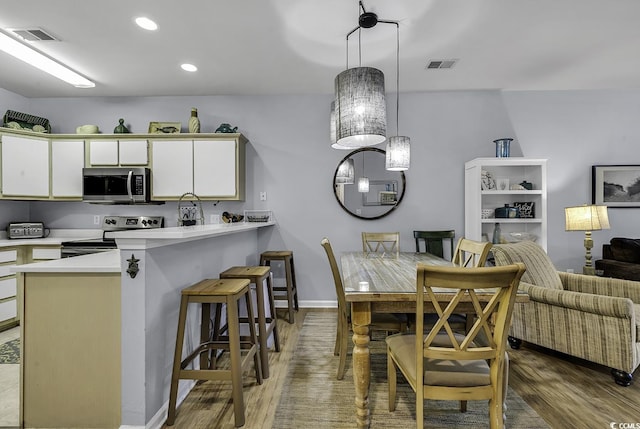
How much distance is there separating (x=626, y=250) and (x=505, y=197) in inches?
50.0

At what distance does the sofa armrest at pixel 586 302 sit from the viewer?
6.55 ft

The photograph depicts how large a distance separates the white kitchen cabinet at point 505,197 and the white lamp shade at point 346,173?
1412 mm

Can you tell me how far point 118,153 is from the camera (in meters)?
3.69

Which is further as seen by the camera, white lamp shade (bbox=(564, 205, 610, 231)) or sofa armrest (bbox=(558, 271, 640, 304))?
white lamp shade (bbox=(564, 205, 610, 231))

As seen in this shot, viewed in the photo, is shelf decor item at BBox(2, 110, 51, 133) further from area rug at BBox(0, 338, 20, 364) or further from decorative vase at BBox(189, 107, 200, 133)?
area rug at BBox(0, 338, 20, 364)

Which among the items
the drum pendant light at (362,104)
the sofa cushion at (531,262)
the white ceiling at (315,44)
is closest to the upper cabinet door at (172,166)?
the white ceiling at (315,44)

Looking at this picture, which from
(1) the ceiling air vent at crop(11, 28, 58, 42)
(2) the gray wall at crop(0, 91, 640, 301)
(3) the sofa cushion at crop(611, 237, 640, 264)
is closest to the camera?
(1) the ceiling air vent at crop(11, 28, 58, 42)

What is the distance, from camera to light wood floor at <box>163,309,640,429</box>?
1732 mm

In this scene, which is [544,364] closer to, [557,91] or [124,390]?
[124,390]

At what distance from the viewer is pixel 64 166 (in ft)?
12.0

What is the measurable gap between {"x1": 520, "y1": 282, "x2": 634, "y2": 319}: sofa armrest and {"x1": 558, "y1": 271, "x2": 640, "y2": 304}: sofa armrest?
1.73ft

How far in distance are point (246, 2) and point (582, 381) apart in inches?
140

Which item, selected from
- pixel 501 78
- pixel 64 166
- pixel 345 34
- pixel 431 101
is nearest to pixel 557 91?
pixel 501 78

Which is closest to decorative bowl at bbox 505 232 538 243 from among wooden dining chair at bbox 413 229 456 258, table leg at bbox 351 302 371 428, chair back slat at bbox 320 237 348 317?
wooden dining chair at bbox 413 229 456 258
